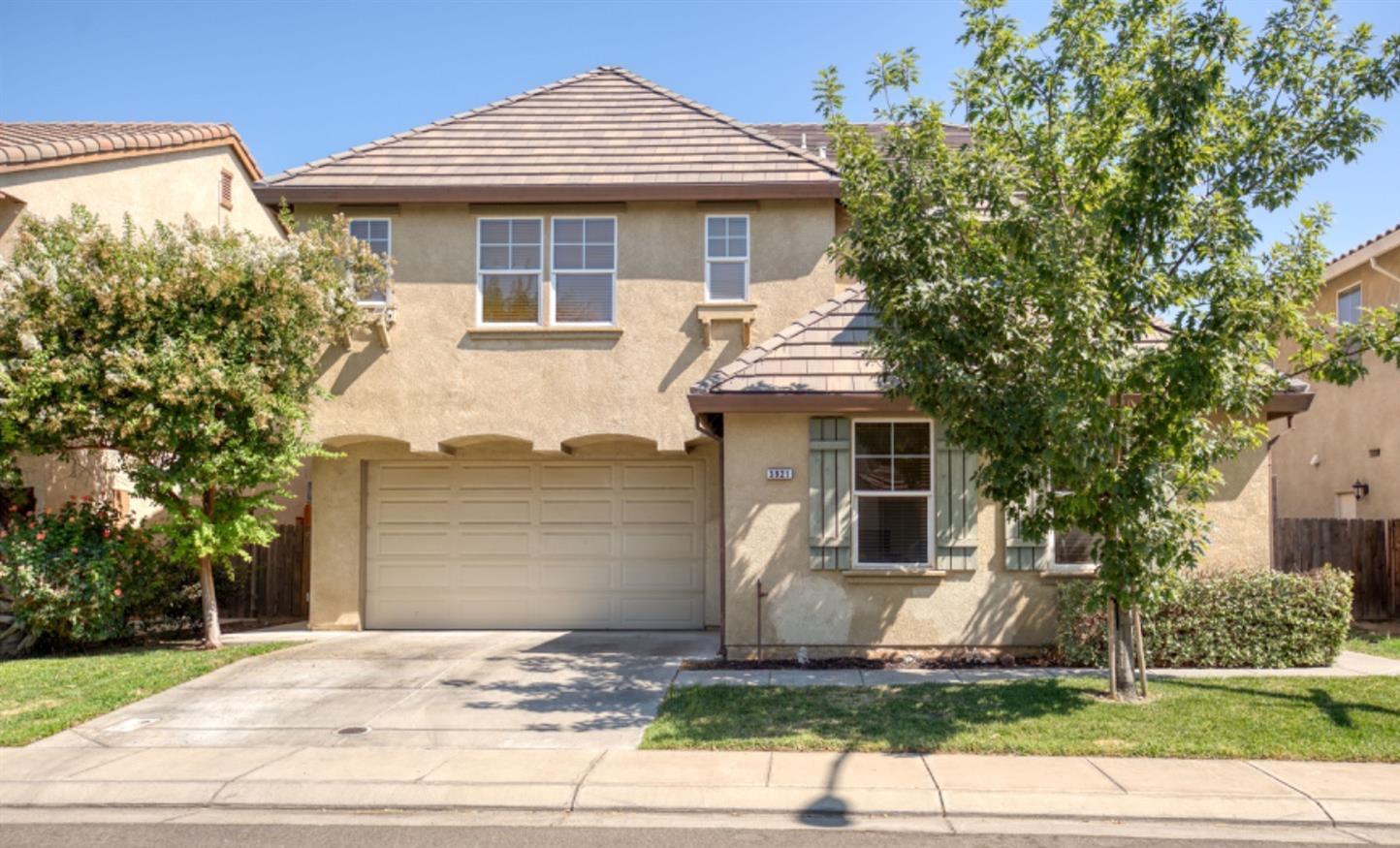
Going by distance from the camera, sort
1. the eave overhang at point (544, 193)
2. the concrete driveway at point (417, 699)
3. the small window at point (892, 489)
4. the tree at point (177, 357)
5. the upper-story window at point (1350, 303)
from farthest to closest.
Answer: the upper-story window at point (1350, 303) → the eave overhang at point (544, 193) → the small window at point (892, 489) → the tree at point (177, 357) → the concrete driveway at point (417, 699)

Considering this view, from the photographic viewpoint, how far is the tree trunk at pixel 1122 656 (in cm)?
948

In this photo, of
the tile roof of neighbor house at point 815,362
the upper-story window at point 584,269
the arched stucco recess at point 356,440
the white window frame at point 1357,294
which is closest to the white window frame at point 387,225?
the upper-story window at point 584,269

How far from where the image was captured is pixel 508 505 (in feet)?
49.4

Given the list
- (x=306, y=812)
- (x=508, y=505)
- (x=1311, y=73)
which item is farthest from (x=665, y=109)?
(x=306, y=812)

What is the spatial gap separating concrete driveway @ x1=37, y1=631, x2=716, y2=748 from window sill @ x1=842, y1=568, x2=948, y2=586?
210cm

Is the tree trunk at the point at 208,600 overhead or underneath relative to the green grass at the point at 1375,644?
overhead

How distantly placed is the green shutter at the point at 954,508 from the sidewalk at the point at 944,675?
125 centimetres

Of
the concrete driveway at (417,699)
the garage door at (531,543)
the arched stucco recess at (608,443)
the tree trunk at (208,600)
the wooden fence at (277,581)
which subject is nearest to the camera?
the concrete driveway at (417,699)

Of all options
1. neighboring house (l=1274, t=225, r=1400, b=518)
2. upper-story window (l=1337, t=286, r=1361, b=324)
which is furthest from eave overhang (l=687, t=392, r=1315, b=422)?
upper-story window (l=1337, t=286, r=1361, b=324)

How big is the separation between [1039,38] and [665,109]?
25.2 ft

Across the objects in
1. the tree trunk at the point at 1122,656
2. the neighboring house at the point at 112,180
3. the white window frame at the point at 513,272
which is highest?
the neighboring house at the point at 112,180

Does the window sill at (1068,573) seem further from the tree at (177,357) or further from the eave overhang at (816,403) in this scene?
the tree at (177,357)

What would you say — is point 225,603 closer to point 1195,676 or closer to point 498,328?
point 498,328

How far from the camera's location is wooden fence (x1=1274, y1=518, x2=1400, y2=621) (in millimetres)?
15711
